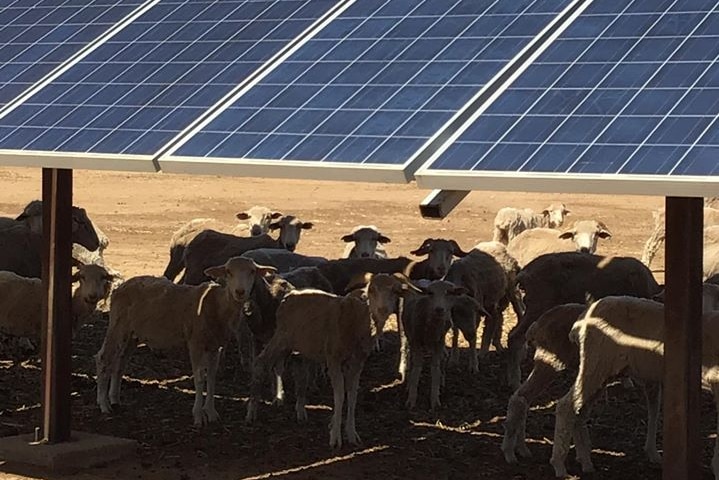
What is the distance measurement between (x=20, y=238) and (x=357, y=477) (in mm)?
8502

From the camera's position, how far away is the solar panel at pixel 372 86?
10.5 meters

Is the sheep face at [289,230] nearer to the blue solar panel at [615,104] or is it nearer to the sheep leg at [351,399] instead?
the sheep leg at [351,399]

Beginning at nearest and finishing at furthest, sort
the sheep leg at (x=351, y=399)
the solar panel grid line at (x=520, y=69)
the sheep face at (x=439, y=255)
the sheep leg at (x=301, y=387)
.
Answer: the solar panel grid line at (x=520, y=69), the sheep leg at (x=351, y=399), the sheep leg at (x=301, y=387), the sheep face at (x=439, y=255)

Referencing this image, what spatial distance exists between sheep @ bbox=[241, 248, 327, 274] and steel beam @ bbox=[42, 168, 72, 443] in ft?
16.5

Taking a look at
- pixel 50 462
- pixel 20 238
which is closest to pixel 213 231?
pixel 20 238

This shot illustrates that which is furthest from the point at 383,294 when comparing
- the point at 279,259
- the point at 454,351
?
the point at 454,351

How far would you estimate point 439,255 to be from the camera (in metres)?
18.2

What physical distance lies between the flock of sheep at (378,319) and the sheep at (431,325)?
0.02 m

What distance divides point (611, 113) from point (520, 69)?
3.59 ft

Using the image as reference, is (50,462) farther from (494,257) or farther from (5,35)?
(494,257)

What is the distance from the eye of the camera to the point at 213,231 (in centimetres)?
2025

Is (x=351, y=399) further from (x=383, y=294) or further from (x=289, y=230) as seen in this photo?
(x=289, y=230)

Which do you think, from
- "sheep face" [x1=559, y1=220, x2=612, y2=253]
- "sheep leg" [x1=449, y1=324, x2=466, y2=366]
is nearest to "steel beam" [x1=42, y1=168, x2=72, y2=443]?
"sheep leg" [x1=449, y1=324, x2=466, y2=366]

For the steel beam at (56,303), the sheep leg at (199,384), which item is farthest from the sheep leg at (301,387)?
the steel beam at (56,303)
